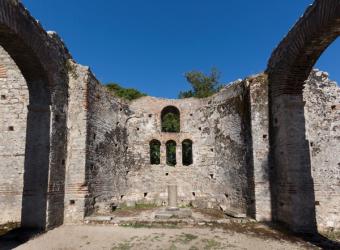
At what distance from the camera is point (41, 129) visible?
829cm

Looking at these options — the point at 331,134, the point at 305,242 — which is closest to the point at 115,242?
the point at 305,242

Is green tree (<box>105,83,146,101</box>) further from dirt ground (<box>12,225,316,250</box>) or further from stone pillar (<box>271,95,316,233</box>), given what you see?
dirt ground (<box>12,225,316,250</box>)

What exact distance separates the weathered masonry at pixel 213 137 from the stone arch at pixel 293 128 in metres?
0.03

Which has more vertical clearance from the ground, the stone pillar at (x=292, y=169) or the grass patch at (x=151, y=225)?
the stone pillar at (x=292, y=169)

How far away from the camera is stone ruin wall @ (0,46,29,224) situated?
885 cm

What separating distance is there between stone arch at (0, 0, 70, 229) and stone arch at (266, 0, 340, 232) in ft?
23.3

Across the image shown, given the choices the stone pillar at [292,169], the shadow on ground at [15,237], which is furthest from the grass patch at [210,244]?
Answer: the shadow on ground at [15,237]

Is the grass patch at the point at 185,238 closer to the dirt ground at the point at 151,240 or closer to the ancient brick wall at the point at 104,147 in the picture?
the dirt ground at the point at 151,240

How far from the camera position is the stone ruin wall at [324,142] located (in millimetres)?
9609

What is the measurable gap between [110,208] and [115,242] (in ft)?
16.3

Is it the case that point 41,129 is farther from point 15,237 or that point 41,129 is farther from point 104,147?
point 104,147

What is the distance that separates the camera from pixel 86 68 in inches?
405

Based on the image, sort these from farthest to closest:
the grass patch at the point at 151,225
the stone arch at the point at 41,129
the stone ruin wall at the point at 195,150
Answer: the stone ruin wall at the point at 195,150 → the grass patch at the point at 151,225 → the stone arch at the point at 41,129

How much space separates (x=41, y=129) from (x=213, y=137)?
8107mm
